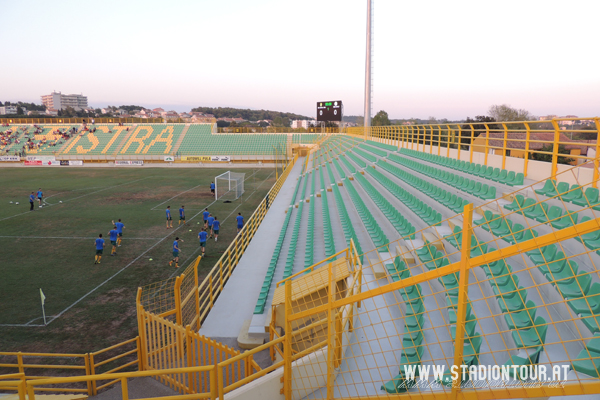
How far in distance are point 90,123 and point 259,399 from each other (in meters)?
62.5

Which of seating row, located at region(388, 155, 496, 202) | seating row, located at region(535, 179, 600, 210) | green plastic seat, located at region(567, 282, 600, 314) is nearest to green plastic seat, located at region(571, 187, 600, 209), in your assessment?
seating row, located at region(535, 179, 600, 210)

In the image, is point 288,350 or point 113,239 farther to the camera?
point 113,239

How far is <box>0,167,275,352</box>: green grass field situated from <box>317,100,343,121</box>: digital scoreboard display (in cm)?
1373

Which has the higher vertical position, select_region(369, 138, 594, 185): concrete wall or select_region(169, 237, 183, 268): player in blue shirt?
select_region(369, 138, 594, 185): concrete wall

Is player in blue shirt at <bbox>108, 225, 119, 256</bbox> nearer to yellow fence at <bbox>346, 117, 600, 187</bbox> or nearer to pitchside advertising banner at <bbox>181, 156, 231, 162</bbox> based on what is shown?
yellow fence at <bbox>346, 117, 600, 187</bbox>

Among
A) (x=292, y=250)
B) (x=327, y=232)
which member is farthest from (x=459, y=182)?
(x=292, y=250)

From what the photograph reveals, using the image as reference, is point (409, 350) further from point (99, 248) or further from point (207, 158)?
point (207, 158)

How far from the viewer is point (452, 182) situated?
9.74m

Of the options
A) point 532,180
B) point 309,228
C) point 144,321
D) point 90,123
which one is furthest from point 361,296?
point 90,123

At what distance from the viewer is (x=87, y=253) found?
1318cm

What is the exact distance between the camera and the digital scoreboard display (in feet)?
124

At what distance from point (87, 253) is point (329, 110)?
97.0ft

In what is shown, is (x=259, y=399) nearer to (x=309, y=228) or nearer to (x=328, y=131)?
(x=309, y=228)

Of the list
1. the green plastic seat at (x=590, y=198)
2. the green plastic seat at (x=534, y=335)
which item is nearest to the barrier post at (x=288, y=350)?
the green plastic seat at (x=534, y=335)
